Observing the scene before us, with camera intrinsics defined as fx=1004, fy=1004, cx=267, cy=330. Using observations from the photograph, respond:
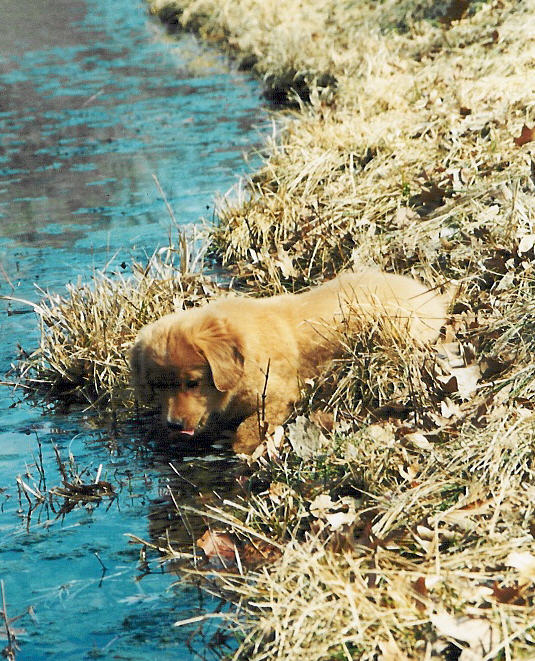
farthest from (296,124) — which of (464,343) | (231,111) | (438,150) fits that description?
(464,343)

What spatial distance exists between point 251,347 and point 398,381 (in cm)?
82

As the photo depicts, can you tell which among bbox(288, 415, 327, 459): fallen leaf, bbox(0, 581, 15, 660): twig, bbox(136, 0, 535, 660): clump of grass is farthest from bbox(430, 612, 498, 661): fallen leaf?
bbox(0, 581, 15, 660): twig

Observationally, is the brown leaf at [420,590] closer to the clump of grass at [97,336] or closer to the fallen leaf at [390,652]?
the fallen leaf at [390,652]

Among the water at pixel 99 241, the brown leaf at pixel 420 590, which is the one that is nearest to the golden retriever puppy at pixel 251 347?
the water at pixel 99 241

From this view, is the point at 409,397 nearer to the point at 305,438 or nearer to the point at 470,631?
the point at 305,438

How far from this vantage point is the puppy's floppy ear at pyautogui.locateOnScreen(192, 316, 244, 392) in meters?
5.29

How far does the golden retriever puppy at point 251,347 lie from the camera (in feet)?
17.6

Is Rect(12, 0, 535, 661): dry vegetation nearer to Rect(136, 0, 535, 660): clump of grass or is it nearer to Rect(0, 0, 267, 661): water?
Rect(136, 0, 535, 660): clump of grass

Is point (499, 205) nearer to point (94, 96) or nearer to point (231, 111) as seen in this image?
point (231, 111)

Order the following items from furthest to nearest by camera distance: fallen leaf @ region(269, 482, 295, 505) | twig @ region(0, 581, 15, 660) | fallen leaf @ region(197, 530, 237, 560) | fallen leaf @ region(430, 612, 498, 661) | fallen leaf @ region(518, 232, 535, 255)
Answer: fallen leaf @ region(518, 232, 535, 255) < fallen leaf @ region(269, 482, 295, 505) < fallen leaf @ region(197, 530, 237, 560) < twig @ region(0, 581, 15, 660) < fallen leaf @ region(430, 612, 498, 661)

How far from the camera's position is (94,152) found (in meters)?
13.5

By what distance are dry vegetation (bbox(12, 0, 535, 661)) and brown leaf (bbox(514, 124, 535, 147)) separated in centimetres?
2

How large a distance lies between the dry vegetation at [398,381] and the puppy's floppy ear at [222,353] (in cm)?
41

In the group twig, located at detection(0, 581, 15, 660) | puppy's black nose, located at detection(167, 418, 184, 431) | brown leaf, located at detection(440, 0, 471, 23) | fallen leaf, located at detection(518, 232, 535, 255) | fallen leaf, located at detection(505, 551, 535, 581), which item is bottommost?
twig, located at detection(0, 581, 15, 660)
